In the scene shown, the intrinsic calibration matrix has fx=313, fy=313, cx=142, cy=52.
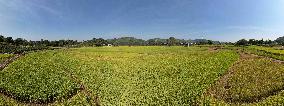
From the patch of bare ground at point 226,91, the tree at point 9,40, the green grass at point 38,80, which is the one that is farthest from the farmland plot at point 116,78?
the tree at point 9,40

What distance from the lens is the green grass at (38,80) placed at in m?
48.6

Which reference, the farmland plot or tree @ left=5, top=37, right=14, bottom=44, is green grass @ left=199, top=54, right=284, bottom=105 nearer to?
the farmland plot

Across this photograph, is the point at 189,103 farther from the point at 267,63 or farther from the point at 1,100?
the point at 1,100

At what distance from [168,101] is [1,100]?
84.1 feet

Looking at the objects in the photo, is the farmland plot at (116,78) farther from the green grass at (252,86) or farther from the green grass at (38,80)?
the green grass at (252,86)

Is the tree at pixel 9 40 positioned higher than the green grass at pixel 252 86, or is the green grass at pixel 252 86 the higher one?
the tree at pixel 9 40

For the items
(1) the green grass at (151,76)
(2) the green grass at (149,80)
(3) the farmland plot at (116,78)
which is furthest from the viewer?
(3) the farmland plot at (116,78)

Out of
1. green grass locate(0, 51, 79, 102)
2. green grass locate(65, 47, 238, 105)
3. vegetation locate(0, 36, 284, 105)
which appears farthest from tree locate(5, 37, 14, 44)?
green grass locate(65, 47, 238, 105)

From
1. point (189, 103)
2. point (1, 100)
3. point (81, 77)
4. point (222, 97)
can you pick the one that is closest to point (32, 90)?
point (1, 100)

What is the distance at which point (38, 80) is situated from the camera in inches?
2135

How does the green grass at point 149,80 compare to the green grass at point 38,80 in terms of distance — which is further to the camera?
the green grass at point 38,80

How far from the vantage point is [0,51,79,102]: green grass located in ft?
159

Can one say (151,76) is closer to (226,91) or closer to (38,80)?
(226,91)

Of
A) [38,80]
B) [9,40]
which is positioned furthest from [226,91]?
[9,40]
